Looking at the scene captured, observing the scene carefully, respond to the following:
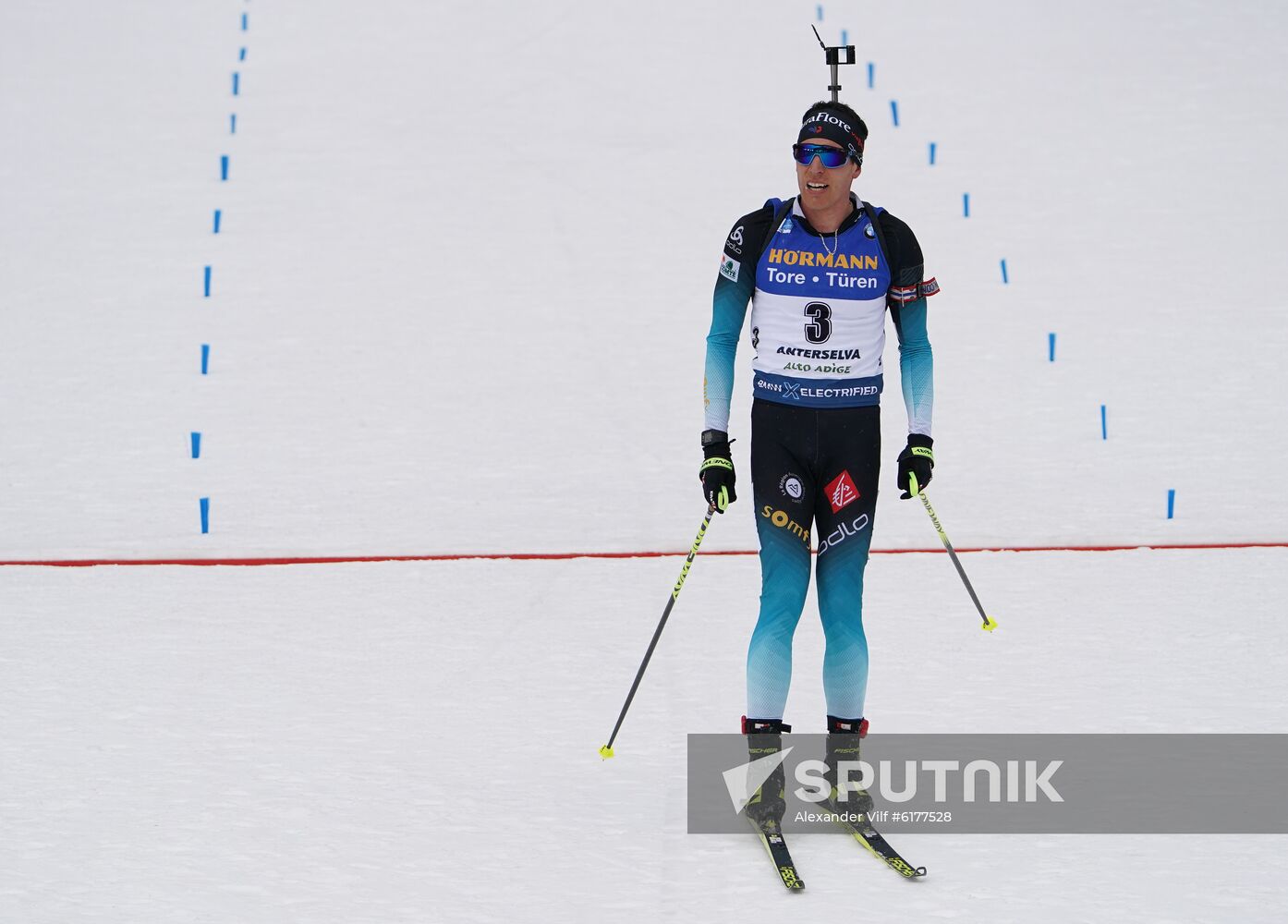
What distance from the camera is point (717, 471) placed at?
5.16 m

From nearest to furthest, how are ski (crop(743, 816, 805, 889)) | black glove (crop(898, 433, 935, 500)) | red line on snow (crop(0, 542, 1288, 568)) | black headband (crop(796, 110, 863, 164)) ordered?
ski (crop(743, 816, 805, 889)) < black headband (crop(796, 110, 863, 164)) < black glove (crop(898, 433, 935, 500)) < red line on snow (crop(0, 542, 1288, 568))

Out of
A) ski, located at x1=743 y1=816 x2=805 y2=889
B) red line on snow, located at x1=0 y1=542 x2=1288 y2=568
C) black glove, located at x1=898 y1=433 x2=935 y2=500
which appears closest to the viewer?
ski, located at x1=743 y1=816 x2=805 y2=889

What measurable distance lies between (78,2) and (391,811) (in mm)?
16007

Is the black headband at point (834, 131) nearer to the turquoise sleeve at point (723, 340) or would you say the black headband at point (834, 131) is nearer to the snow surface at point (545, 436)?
the turquoise sleeve at point (723, 340)

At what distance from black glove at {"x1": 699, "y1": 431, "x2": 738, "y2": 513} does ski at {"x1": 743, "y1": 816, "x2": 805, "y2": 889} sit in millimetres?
931

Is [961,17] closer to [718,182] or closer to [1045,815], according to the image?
[718,182]

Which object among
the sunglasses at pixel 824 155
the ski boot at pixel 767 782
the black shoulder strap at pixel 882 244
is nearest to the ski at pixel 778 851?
the ski boot at pixel 767 782

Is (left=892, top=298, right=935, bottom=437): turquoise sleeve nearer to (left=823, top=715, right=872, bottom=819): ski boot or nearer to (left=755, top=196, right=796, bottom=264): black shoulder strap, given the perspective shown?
(left=755, top=196, right=796, bottom=264): black shoulder strap

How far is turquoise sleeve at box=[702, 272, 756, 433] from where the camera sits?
208 inches

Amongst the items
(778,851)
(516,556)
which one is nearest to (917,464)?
(778,851)

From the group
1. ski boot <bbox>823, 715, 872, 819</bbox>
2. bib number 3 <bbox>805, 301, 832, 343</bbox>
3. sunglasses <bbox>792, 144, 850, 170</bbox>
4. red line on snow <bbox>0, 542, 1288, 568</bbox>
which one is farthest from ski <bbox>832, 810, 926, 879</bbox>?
red line on snow <bbox>0, 542, 1288, 568</bbox>

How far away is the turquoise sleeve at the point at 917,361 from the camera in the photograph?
5.28 meters

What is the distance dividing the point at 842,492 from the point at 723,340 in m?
0.60

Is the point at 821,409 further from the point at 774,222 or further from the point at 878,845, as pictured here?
the point at 878,845
